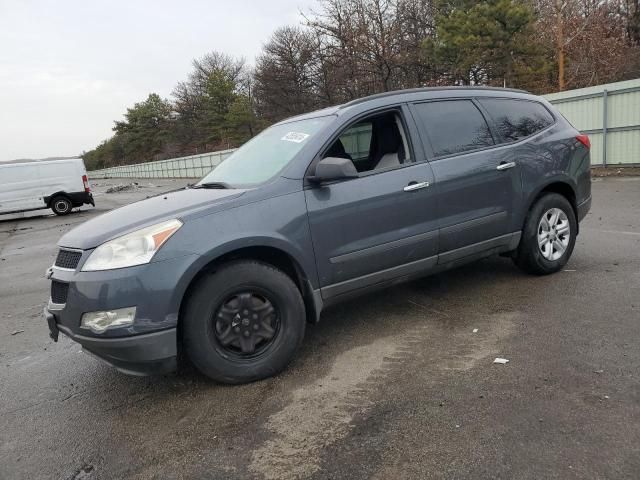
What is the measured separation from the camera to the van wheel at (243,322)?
3.03m

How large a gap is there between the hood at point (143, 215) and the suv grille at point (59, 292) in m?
0.25

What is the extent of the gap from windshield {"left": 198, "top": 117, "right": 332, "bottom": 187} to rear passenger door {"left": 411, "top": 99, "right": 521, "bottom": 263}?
955mm

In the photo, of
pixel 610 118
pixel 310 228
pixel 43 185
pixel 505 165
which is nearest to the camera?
pixel 310 228

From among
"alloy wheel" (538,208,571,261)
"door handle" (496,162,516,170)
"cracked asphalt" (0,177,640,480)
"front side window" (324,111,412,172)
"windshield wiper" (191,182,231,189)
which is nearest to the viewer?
"cracked asphalt" (0,177,640,480)

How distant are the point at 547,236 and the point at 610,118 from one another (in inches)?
487

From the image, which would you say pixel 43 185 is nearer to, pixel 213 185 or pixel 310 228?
pixel 213 185

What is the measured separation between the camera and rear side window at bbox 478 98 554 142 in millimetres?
4535

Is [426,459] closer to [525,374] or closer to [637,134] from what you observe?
[525,374]

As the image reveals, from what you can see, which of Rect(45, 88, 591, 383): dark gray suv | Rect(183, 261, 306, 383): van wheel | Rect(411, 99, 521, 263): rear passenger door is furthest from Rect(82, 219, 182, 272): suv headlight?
Rect(411, 99, 521, 263): rear passenger door

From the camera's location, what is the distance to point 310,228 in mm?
3381

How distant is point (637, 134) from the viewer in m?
14.2

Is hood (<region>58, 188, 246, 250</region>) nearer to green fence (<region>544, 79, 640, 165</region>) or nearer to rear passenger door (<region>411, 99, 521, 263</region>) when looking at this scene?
rear passenger door (<region>411, 99, 521, 263</region>)

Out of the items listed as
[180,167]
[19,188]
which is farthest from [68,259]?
[180,167]

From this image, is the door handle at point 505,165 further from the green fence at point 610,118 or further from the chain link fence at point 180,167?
the chain link fence at point 180,167
